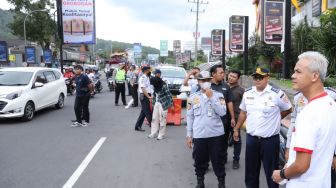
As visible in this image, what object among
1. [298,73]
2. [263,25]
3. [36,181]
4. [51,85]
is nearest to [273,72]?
[263,25]

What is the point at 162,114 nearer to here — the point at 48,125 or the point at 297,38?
the point at 48,125

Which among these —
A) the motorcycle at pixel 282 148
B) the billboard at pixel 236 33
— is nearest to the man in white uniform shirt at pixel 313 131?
the motorcycle at pixel 282 148

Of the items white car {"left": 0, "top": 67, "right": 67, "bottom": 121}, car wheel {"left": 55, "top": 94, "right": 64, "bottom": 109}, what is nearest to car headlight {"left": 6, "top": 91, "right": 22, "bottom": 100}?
white car {"left": 0, "top": 67, "right": 67, "bottom": 121}

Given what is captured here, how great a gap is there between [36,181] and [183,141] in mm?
3725

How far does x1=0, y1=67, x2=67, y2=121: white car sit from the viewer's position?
1030 cm

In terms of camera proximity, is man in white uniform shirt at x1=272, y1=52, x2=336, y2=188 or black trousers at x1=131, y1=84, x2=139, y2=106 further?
black trousers at x1=131, y1=84, x2=139, y2=106

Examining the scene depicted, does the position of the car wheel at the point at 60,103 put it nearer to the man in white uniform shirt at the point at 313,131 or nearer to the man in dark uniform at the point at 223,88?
the man in dark uniform at the point at 223,88

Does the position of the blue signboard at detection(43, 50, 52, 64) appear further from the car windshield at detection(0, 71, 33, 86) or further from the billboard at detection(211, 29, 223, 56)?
the car windshield at detection(0, 71, 33, 86)

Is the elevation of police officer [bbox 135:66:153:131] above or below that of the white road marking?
above

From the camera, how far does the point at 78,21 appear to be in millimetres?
23844

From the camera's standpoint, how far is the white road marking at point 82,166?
5270 mm

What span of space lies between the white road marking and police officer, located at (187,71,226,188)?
6.19ft

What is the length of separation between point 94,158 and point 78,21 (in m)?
18.7

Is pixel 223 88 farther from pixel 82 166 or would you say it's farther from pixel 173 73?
pixel 173 73
